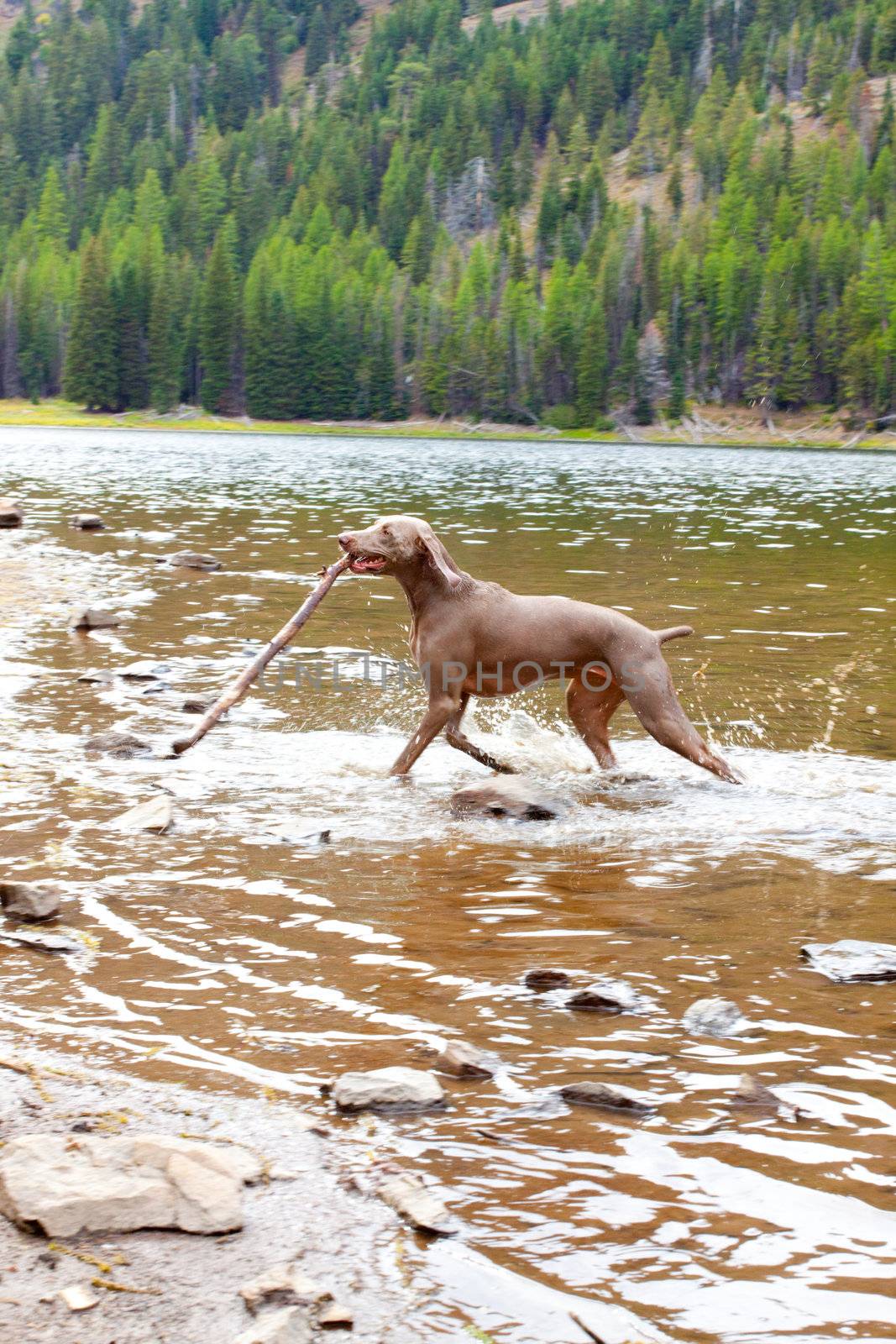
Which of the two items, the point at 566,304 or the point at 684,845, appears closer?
the point at 684,845

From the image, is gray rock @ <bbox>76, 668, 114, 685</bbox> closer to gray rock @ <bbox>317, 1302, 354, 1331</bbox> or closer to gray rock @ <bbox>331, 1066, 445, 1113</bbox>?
gray rock @ <bbox>331, 1066, 445, 1113</bbox>

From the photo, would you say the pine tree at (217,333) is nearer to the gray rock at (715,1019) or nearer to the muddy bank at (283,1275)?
the gray rock at (715,1019)

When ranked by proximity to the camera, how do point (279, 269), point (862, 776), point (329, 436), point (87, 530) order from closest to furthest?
point (862, 776) → point (87, 530) → point (329, 436) → point (279, 269)

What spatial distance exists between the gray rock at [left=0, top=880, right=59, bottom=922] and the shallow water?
23cm

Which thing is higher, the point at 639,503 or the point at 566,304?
the point at 566,304

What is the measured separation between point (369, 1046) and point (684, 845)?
3.94m

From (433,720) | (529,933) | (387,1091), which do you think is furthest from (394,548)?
(387,1091)

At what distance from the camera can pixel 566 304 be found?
15112 centimetres

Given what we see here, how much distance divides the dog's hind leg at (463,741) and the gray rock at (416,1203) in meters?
6.30

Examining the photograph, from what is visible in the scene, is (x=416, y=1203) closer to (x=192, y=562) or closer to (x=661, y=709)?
(x=661, y=709)

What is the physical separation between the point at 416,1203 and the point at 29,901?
3.41 metres

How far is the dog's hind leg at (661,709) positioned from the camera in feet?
34.3

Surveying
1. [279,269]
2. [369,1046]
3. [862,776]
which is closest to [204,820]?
[369,1046]

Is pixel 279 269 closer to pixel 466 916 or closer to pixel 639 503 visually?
pixel 639 503
